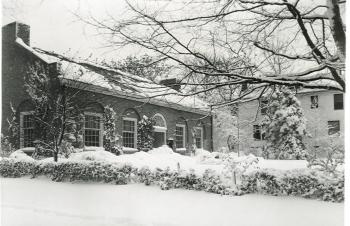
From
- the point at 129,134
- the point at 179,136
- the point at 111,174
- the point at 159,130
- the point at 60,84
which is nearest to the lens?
the point at 111,174

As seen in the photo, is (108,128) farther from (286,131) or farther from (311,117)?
(286,131)

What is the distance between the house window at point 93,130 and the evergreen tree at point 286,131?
26.9 ft

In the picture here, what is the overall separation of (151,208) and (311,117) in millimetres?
8585

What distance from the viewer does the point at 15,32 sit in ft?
49.4

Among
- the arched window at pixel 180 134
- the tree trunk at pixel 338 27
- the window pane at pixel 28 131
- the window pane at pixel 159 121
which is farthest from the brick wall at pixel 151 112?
the tree trunk at pixel 338 27

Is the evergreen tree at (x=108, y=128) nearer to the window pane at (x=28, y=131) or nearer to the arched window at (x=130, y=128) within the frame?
the arched window at (x=130, y=128)

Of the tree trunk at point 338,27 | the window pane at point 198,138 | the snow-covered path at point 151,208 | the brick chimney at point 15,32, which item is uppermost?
the brick chimney at point 15,32

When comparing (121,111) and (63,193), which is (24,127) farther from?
(63,193)

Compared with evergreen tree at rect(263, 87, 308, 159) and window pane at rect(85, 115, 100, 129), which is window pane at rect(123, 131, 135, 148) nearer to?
window pane at rect(85, 115, 100, 129)

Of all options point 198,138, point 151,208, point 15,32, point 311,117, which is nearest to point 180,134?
point 198,138

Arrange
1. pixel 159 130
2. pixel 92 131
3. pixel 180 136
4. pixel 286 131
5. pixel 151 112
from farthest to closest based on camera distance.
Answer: pixel 180 136 → pixel 159 130 → pixel 151 112 → pixel 286 131 → pixel 92 131

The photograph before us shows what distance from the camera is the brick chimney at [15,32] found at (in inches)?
593

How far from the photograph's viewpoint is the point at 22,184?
34.0 ft

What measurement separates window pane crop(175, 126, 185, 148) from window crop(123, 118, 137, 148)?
16.3 ft
